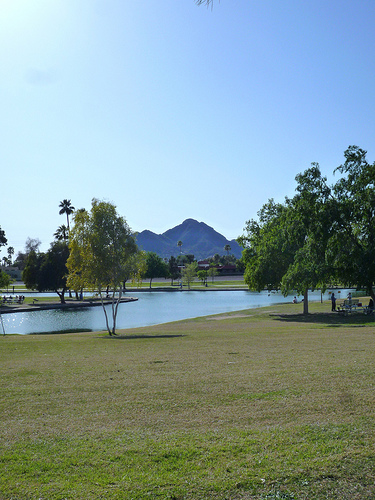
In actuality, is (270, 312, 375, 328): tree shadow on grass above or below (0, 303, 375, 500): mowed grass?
below

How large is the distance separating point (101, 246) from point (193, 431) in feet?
68.3

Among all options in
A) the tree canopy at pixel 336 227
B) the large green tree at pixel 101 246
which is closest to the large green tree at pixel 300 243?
the tree canopy at pixel 336 227

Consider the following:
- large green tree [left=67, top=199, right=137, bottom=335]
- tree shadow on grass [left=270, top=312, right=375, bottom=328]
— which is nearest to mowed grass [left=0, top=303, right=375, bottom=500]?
large green tree [left=67, top=199, right=137, bottom=335]

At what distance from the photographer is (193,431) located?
6500 millimetres

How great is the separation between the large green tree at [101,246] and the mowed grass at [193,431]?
1513cm

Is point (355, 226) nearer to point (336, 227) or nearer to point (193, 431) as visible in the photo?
point (336, 227)

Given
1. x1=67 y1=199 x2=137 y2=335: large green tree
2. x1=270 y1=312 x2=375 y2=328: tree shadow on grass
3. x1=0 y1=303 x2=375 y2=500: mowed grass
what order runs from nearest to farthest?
x1=0 y1=303 x2=375 y2=500: mowed grass < x1=67 y1=199 x2=137 y2=335: large green tree < x1=270 y1=312 x2=375 y2=328: tree shadow on grass

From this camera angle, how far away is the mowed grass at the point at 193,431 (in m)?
4.85

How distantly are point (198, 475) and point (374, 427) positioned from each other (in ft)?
8.75

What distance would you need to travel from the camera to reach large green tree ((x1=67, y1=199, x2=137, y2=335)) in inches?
1047

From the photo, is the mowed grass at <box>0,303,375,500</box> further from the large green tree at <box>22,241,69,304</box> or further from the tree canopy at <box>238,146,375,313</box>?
the large green tree at <box>22,241,69,304</box>

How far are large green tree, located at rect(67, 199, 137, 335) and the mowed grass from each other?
15134mm

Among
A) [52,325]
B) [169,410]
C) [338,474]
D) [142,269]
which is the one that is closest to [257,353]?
[169,410]

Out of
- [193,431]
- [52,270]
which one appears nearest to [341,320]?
[193,431]
